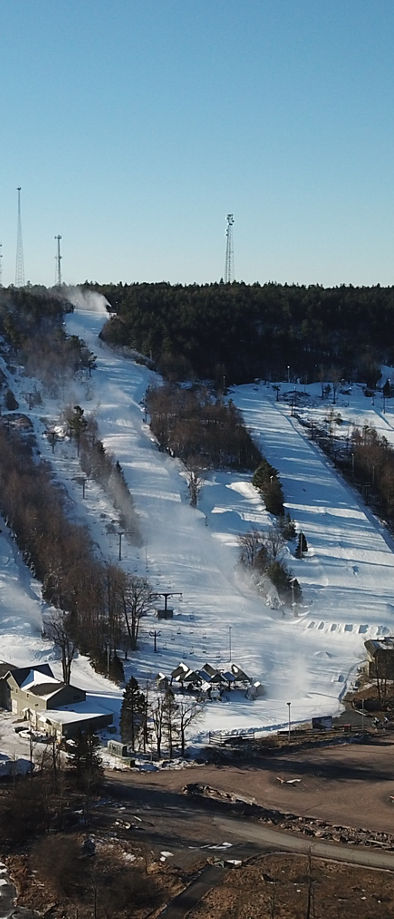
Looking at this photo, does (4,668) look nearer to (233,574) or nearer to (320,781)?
(320,781)

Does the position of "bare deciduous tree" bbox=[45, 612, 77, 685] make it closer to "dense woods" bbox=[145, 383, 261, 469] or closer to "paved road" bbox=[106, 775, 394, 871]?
"paved road" bbox=[106, 775, 394, 871]

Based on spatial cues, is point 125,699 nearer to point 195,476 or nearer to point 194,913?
point 194,913

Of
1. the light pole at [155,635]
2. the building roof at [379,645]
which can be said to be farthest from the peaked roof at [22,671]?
the building roof at [379,645]

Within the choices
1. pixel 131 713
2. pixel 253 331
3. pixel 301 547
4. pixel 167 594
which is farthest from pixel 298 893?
pixel 253 331

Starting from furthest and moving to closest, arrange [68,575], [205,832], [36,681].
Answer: [68,575]
[36,681]
[205,832]

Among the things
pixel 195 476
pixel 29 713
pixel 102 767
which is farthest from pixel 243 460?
pixel 102 767
